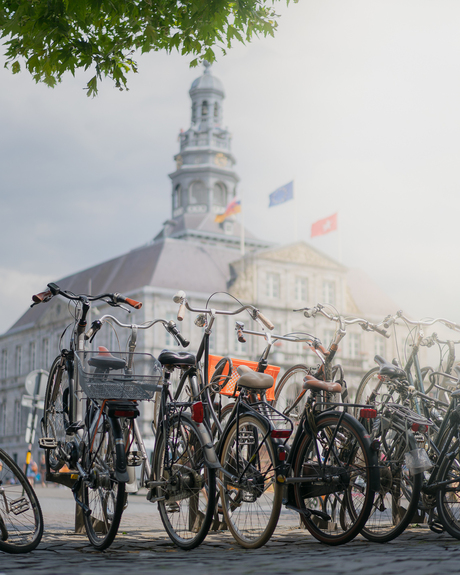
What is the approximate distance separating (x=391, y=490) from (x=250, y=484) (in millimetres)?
935

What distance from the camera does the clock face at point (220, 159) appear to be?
77250 mm

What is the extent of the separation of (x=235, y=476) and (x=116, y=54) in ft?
15.0

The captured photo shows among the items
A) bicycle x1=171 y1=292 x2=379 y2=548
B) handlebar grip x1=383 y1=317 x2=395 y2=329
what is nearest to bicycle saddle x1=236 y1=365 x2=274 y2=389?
bicycle x1=171 y1=292 x2=379 y2=548

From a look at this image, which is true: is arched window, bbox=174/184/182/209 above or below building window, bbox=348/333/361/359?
above

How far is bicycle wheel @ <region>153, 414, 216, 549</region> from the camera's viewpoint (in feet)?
16.4

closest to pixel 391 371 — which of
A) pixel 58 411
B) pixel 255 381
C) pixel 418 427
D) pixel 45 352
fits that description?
pixel 418 427

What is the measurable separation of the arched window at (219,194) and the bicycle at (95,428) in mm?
71366

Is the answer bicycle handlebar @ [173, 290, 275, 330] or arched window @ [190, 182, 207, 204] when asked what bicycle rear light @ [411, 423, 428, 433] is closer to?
bicycle handlebar @ [173, 290, 275, 330]

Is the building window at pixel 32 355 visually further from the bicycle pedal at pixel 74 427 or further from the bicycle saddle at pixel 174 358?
the bicycle saddle at pixel 174 358

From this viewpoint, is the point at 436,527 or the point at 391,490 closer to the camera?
the point at 391,490

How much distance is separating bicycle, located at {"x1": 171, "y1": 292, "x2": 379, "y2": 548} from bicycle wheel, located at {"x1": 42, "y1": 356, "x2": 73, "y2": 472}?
1367mm

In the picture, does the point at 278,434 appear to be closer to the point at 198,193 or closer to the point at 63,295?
the point at 63,295

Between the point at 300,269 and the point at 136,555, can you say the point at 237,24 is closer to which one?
the point at 136,555

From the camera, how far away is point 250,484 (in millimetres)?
4824
